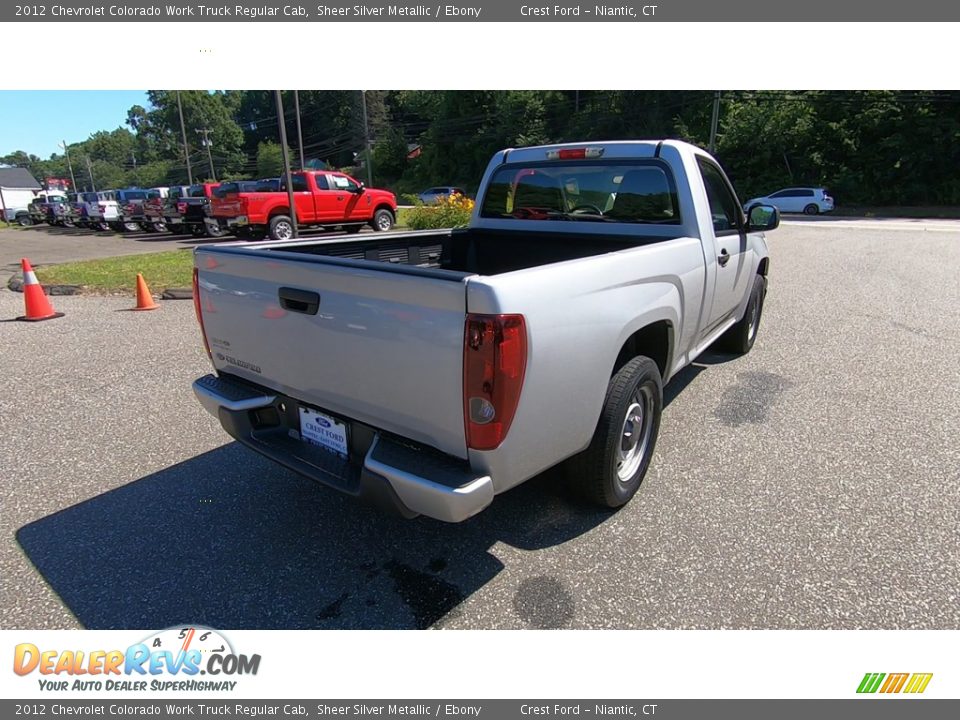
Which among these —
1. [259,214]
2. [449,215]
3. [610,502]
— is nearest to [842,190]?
[449,215]

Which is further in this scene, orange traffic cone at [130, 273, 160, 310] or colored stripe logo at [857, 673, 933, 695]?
orange traffic cone at [130, 273, 160, 310]

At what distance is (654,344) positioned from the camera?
334 cm

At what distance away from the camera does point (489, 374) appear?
196cm

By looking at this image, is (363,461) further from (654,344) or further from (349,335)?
(654,344)

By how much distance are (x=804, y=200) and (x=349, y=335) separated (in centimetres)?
3519

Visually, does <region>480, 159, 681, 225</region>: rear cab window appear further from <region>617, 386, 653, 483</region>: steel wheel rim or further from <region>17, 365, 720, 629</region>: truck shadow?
<region>17, 365, 720, 629</region>: truck shadow

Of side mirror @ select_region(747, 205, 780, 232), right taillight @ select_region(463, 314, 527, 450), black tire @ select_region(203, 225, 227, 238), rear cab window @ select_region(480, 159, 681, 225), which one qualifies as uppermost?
rear cab window @ select_region(480, 159, 681, 225)

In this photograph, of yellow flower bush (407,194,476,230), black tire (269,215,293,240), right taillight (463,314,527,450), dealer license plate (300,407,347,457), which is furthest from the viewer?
black tire (269,215,293,240)

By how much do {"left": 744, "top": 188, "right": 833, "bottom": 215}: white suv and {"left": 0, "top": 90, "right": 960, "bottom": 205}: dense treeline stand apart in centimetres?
523

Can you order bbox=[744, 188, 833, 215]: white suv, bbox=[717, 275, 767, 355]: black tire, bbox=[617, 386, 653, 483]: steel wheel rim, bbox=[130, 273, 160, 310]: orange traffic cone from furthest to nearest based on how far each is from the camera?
bbox=[744, 188, 833, 215]: white suv < bbox=[130, 273, 160, 310]: orange traffic cone < bbox=[717, 275, 767, 355]: black tire < bbox=[617, 386, 653, 483]: steel wheel rim

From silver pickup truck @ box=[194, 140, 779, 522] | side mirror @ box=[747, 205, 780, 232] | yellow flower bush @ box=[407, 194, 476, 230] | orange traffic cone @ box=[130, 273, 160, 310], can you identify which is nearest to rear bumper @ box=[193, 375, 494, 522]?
silver pickup truck @ box=[194, 140, 779, 522]

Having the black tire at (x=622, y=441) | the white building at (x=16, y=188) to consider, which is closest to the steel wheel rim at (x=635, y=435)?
the black tire at (x=622, y=441)

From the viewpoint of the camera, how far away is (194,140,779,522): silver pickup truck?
2.04 meters

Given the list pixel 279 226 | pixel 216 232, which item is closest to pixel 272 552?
pixel 279 226
